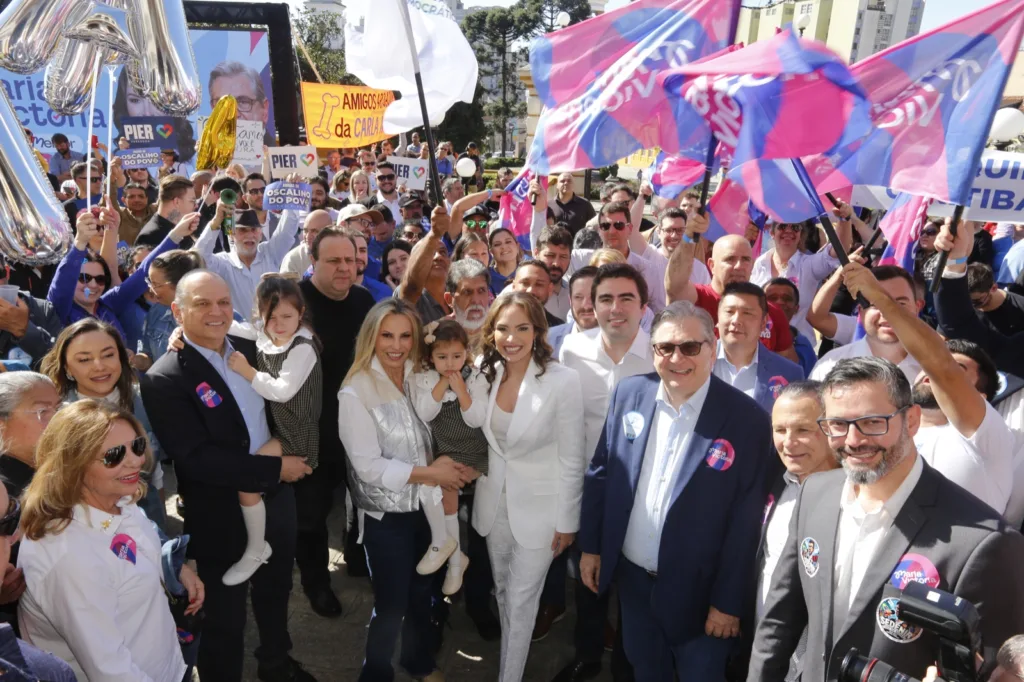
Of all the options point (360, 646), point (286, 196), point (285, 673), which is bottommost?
point (360, 646)

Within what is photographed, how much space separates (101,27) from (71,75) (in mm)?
396

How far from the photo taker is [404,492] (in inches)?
129

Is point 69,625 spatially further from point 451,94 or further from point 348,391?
point 451,94

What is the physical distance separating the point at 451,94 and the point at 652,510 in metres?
4.24

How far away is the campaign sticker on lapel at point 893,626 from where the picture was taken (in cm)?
200

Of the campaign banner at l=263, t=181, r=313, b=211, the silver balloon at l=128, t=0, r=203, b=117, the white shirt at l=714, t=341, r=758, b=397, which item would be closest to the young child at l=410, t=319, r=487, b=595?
the white shirt at l=714, t=341, r=758, b=397

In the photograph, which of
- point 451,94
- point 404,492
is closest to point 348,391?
point 404,492

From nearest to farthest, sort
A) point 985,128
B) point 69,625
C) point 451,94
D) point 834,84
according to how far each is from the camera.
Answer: point 69,625 < point 985,128 < point 834,84 < point 451,94

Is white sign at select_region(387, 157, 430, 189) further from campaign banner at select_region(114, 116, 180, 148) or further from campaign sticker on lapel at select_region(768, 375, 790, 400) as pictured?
campaign sticker on lapel at select_region(768, 375, 790, 400)

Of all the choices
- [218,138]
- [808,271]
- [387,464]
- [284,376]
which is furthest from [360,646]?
[218,138]

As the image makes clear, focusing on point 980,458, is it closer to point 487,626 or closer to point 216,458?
point 487,626

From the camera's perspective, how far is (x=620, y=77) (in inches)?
169

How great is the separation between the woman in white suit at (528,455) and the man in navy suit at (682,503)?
0.77 ft

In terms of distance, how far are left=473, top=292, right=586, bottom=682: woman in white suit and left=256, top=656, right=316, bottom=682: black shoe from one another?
3.37 feet
